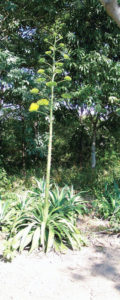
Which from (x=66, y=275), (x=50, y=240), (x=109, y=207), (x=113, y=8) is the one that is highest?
(x=113, y=8)

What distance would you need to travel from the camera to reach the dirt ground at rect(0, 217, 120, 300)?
1910 mm

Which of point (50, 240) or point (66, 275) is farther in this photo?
point (50, 240)

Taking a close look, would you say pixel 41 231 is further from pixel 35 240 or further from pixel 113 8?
pixel 113 8

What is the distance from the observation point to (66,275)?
7.21ft

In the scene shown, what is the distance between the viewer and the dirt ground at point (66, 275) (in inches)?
75.2

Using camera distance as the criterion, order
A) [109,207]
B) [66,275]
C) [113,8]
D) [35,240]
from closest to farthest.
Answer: [66,275]
[35,240]
[113,8]
[109,207]

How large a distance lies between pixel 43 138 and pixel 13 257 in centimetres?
337

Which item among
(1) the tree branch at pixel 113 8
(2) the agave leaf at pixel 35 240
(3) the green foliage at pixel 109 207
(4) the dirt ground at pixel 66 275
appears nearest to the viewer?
(4) the dirt ground at pixel 66 275

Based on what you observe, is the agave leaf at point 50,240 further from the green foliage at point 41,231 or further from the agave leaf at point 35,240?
the agave leaf at point 35,240

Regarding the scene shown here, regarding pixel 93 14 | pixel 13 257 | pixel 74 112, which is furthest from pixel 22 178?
pixel 93 14

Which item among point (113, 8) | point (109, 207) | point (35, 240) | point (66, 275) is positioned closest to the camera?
point (66, 275)

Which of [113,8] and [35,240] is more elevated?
[113,8]

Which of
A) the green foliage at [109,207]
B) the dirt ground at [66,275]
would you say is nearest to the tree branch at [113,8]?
the green foliage at [109,207]

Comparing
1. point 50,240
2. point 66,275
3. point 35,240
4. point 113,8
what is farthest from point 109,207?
point 113,8
